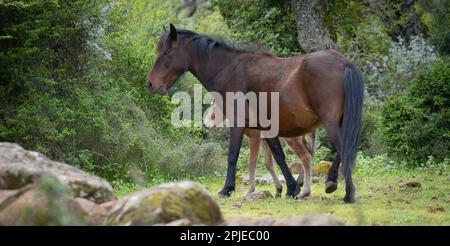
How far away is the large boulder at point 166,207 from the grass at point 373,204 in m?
1.46

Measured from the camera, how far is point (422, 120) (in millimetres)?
17250

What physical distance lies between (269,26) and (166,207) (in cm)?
1768

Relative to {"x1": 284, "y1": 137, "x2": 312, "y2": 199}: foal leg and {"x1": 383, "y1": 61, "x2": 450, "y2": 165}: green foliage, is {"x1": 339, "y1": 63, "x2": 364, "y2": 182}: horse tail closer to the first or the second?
{"x1": 284, "y1": 137, "x2": 312, "y2": 199}: foal leg

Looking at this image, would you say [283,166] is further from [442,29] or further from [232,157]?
[442,29]

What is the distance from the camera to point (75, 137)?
14.5 m

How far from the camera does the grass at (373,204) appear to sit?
8812 millimetres

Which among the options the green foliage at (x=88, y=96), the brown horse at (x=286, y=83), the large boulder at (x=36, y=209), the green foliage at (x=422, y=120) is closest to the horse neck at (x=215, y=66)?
the brown horse at (x=286, y=83)

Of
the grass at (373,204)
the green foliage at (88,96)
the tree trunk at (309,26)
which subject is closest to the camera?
the grass at (373,204)

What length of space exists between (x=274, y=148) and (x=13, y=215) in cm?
612

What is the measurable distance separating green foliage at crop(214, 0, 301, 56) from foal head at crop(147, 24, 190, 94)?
402 inches

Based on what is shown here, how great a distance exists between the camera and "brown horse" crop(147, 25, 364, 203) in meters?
10.5

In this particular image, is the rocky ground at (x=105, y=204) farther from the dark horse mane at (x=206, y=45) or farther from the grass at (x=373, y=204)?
the dark horse mane at (x=206, y=45)

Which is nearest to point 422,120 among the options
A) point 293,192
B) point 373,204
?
point 293,192
